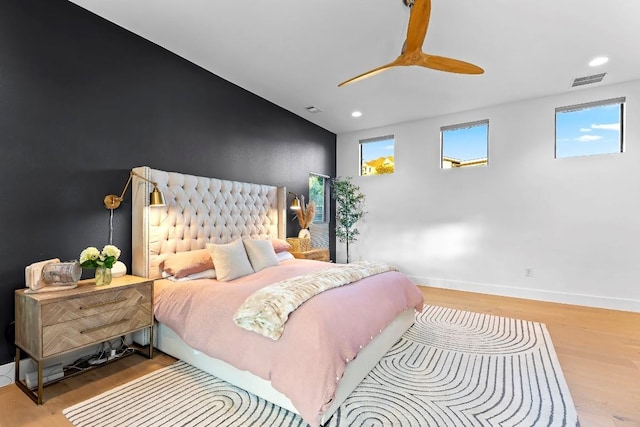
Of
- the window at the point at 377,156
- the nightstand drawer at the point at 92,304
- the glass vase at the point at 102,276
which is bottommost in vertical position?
the nightstand drawer at the point at 92,304

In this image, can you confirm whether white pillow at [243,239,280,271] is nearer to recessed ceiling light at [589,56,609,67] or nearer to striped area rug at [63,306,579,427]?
striped area rug at [63,306,579,427]

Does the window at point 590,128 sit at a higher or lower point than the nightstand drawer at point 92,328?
higher

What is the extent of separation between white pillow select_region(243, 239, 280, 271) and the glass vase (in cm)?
130

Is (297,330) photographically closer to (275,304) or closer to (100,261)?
(275,304)

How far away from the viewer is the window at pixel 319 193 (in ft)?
18.7

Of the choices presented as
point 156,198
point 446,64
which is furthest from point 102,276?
point 446,64

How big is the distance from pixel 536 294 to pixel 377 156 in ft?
11.5

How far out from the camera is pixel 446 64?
2.46 m

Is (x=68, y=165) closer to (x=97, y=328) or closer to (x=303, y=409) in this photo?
(x=97, y=328)

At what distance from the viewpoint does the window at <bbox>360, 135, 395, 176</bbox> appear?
5.82 m

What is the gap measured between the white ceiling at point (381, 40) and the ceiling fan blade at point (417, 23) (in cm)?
51

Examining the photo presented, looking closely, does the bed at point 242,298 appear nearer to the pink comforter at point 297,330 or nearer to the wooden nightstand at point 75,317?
the pink comforter at point 297,330

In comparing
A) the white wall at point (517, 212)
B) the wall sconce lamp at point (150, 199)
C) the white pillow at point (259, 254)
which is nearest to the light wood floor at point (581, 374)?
the white wall at point (517, 212)

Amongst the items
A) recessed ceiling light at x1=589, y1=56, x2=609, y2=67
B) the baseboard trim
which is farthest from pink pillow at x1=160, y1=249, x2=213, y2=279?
recessed ceiling light at x1=589, y1=56, x2=609, y2=67
